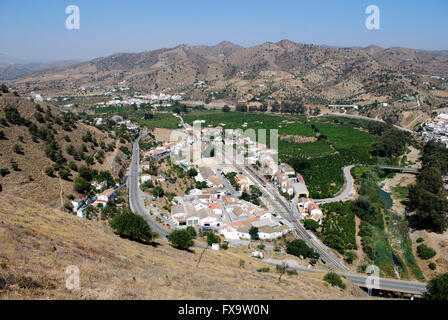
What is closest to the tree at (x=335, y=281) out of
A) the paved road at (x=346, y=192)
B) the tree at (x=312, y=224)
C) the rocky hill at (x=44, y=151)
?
the tree at (x=312, y=224)

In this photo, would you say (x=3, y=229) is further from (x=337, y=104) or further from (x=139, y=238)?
(x=337, y=104)

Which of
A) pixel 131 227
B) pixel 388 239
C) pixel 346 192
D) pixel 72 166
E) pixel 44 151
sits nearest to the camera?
pixel 131 227

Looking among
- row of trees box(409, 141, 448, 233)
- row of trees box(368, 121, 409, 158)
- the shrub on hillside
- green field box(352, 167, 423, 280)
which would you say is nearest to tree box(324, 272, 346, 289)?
green field box(352, 167, 423, 280)

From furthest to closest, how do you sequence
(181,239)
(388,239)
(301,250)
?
(388,239), (301,250), (181,239)

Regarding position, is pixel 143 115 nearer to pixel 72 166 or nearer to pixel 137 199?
pixel 72 166

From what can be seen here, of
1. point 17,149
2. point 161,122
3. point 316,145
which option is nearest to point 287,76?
point 161,122

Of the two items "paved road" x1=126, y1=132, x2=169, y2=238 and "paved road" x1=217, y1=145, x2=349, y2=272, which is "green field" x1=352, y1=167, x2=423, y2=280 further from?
"paved road" x1=126, y1=132, x2=169, y2=238
